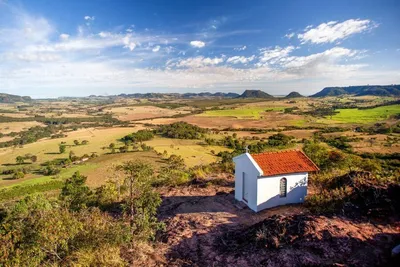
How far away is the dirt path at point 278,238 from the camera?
320 inches

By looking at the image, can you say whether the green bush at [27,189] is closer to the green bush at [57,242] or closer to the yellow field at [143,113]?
the green bush at [57,242]

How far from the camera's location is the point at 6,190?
3859cm

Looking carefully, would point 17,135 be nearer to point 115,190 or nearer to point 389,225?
point 115,190

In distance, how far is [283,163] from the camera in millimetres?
14055

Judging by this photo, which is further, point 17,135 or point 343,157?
point 17,135

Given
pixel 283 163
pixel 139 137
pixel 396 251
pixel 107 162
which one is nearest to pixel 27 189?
pixel 107 162

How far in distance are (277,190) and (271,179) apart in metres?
0.67

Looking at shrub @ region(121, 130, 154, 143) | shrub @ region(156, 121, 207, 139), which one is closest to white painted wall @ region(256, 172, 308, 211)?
shrub @ region(156, 121, 207, 139)

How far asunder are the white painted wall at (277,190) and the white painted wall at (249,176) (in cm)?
26

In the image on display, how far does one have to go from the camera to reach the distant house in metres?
13.2

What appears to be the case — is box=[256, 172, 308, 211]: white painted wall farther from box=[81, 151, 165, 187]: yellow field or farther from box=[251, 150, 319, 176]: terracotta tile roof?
box=[81, 151, 165, 187]: yellow field

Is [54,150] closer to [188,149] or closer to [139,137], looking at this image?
[139,137]

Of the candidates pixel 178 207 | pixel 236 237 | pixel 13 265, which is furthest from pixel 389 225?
pixel 13 265

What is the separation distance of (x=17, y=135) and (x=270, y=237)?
11082 centimetres
